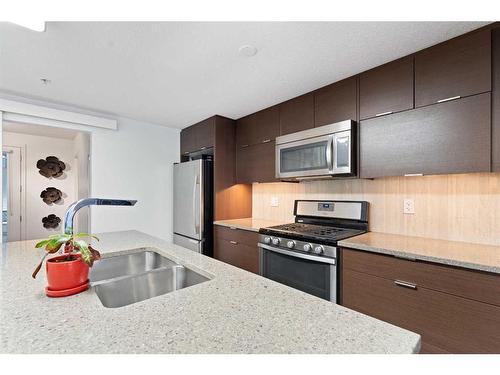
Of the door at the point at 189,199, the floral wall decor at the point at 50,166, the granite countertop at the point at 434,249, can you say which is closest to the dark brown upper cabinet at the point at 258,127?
the door at the point at 189,199

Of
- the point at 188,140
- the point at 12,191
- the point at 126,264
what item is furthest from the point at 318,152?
the point at 12,191

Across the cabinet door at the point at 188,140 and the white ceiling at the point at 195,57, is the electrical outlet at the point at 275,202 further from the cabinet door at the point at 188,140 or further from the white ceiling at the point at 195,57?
the cabinet door at the point at 188,140

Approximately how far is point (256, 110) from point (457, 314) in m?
2.39

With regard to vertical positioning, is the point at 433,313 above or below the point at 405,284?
below

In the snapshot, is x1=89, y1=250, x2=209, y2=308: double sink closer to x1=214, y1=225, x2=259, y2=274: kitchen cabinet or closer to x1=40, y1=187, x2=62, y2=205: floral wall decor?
x1=214, y1=225, x2=259, y2=274: kitchen cabinet

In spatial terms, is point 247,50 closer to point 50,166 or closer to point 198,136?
point 198,136

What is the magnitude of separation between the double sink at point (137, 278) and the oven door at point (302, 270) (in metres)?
0.99

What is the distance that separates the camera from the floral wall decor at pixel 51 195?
4.05 metres

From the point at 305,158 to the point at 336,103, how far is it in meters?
0.54

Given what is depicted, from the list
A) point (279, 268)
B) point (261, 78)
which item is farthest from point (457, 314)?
point (261, 78)

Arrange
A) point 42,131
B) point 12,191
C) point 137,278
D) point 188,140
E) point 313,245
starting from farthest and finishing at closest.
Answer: point 12,191, point 42,131, point 188,140, point 313,245, point 137,278

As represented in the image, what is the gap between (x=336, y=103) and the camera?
2.02 m

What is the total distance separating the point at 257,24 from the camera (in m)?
1.33
